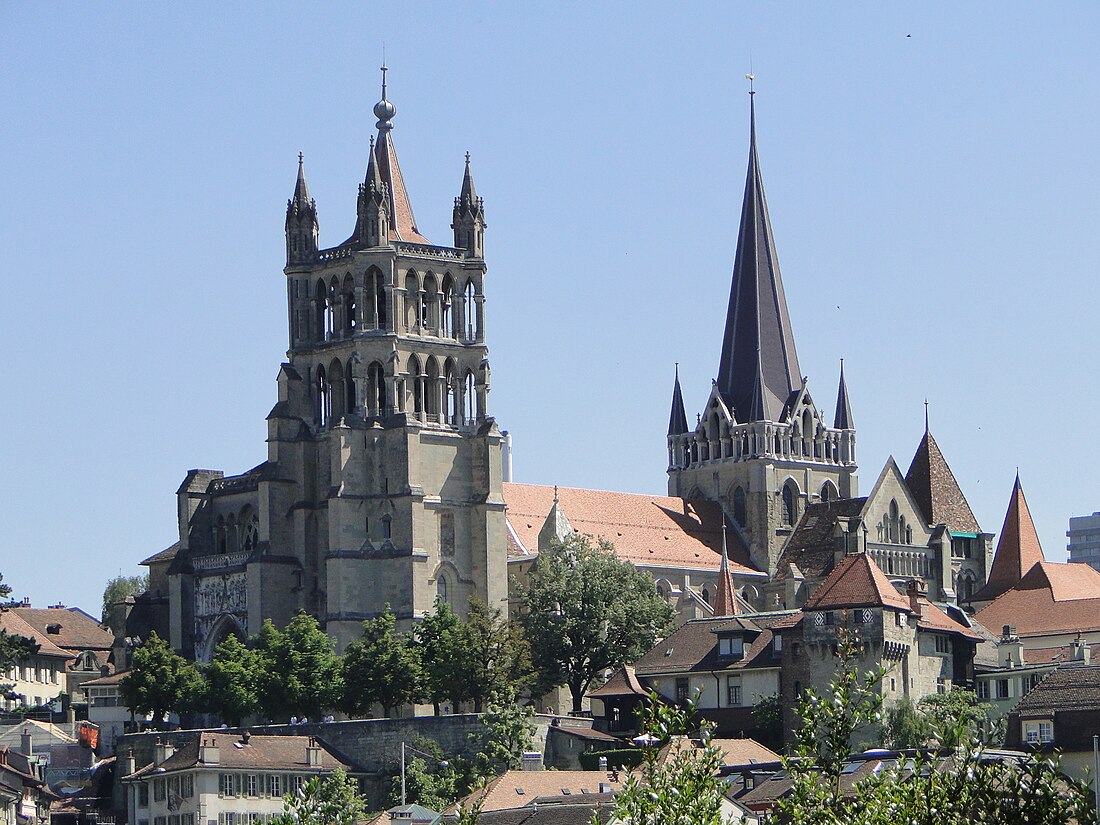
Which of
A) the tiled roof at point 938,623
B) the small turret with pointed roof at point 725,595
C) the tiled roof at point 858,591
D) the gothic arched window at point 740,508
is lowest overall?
the tiled roof at point 938,623

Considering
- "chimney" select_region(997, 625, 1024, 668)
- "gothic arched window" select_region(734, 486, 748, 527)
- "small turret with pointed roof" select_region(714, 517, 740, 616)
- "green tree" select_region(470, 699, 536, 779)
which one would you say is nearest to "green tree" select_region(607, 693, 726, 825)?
"green tree" select_region(470, 699, 536, 779)

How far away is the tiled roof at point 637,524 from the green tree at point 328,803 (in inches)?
1492

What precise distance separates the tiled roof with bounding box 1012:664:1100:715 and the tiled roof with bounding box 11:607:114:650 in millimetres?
73402

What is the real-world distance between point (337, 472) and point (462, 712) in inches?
608

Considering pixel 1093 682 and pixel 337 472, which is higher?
pixel 337 472

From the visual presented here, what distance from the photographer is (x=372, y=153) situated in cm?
14700

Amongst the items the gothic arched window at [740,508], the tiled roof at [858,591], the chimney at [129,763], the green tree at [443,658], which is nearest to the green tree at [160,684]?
the chimney at [129,763]

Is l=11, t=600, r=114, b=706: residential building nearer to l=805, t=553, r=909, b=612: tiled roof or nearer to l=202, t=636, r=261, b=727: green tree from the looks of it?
l=202, t=636, r=261, b=727: green tree

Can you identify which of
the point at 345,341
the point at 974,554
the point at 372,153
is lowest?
the point at 974,554

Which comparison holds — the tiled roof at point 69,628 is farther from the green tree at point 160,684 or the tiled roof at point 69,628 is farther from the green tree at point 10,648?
the green tree at point 10,648

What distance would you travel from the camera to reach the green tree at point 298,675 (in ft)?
420

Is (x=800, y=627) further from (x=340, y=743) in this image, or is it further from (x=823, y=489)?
(x=823, y=489)

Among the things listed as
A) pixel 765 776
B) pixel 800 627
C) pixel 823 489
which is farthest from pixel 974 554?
pixel 765 776

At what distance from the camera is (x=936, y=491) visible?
552 feet
